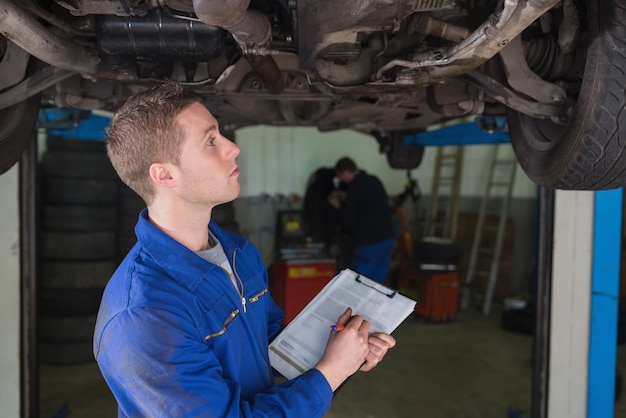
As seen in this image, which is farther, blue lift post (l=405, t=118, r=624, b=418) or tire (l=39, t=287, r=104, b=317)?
tire (l=39, t=287, r=104, b=317)

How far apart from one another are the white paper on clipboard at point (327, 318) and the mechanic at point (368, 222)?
9.63ft

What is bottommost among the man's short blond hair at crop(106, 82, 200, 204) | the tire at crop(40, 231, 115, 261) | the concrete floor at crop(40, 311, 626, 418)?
the concrete floor at crop(40, 311, 626, 418)

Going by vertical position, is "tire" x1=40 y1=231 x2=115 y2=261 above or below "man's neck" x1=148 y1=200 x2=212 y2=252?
below

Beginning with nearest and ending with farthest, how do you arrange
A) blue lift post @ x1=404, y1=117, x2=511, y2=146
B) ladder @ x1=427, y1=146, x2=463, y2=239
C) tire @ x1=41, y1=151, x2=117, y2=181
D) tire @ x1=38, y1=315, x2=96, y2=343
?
blue lift post @ x1=404, y1=117, x2=511, y2=146
tire @ x1=38, y1=315, x2=96, y2=343
tire @ x1=41, y1=151, x2=117, y2=181
ladder @ x1=427, y1=146, x2=463, y2=239

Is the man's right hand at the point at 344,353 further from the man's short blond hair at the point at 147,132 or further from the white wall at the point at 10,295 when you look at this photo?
the white wall at the point at 10,295

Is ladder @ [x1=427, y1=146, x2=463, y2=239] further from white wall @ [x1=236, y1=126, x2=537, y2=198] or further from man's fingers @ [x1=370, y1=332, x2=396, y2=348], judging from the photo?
man's fingers @ [x1=370, y1=332, x2=396, y2=348]

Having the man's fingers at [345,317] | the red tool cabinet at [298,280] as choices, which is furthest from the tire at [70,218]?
the man's fingers at [345,317]

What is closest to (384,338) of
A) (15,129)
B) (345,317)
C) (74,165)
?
(345,317)

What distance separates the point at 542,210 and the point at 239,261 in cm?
181

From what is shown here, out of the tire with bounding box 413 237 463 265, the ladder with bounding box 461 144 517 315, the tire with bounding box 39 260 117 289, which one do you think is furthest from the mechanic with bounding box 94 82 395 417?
the ladder with bounding box 461 144 517 315

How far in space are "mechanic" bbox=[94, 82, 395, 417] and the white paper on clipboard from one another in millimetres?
44

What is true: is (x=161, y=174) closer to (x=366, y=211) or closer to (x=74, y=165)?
(x=74, y=165)

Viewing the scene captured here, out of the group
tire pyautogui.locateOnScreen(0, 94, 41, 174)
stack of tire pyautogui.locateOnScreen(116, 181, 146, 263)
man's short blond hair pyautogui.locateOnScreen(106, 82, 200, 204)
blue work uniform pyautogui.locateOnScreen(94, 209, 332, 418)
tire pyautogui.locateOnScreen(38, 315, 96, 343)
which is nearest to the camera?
blue work uniform pyautogui.locateOnScreen(94, 209, 332, 418)

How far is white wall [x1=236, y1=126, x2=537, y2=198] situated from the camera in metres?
5.37
